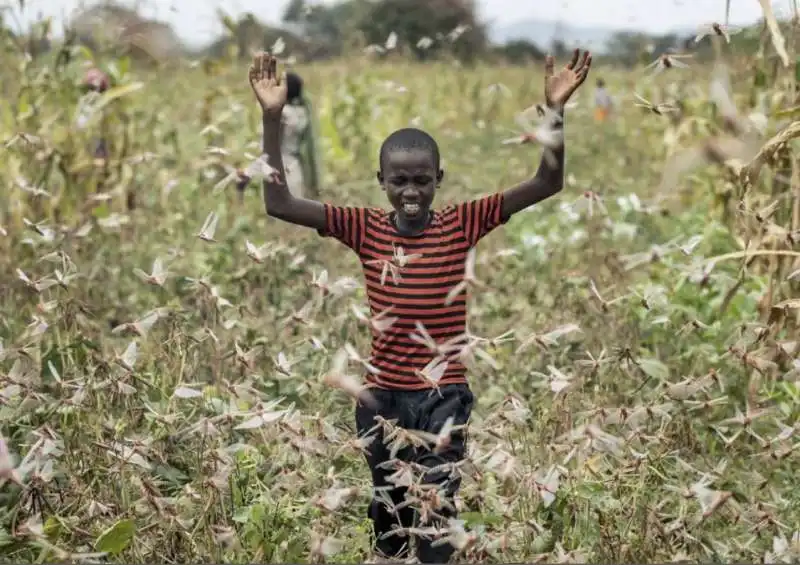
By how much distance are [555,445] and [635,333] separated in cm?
122

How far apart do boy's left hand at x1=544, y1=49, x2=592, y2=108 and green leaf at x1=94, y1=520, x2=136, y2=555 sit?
1.19 meters

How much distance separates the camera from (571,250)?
17.2 feet

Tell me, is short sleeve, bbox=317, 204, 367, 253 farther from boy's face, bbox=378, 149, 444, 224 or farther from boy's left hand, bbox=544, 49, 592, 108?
boy's left hand, bbox=544, 49, 592, 108

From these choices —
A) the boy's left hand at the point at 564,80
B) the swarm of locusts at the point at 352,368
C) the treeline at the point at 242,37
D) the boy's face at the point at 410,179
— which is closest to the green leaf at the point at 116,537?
the swarm of locusts at the point at 352,368

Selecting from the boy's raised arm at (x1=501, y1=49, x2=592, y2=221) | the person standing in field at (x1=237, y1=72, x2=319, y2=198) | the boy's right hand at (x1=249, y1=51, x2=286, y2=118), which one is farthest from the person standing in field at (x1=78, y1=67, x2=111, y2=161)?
the boy's raised arm at (x1=501, y1=49, x2=592, y2=221)

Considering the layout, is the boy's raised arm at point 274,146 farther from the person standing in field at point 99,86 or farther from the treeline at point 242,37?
the person standing in field at point 99,86

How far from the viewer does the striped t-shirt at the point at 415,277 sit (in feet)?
7.86

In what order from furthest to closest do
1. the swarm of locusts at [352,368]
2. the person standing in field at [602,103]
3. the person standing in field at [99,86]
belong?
the person standing in field at [602,103] → the person standing in field at [99,86] → the swarm of locusts at [352,368]

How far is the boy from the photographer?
2355 mm

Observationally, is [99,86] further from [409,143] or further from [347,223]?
[409,143]

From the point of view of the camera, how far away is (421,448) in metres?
2.49

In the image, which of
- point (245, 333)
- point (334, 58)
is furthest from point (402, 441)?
point (334, 58)

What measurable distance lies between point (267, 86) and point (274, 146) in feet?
0.41

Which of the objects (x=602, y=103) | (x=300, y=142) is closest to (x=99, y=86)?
(x=300, y=142)
